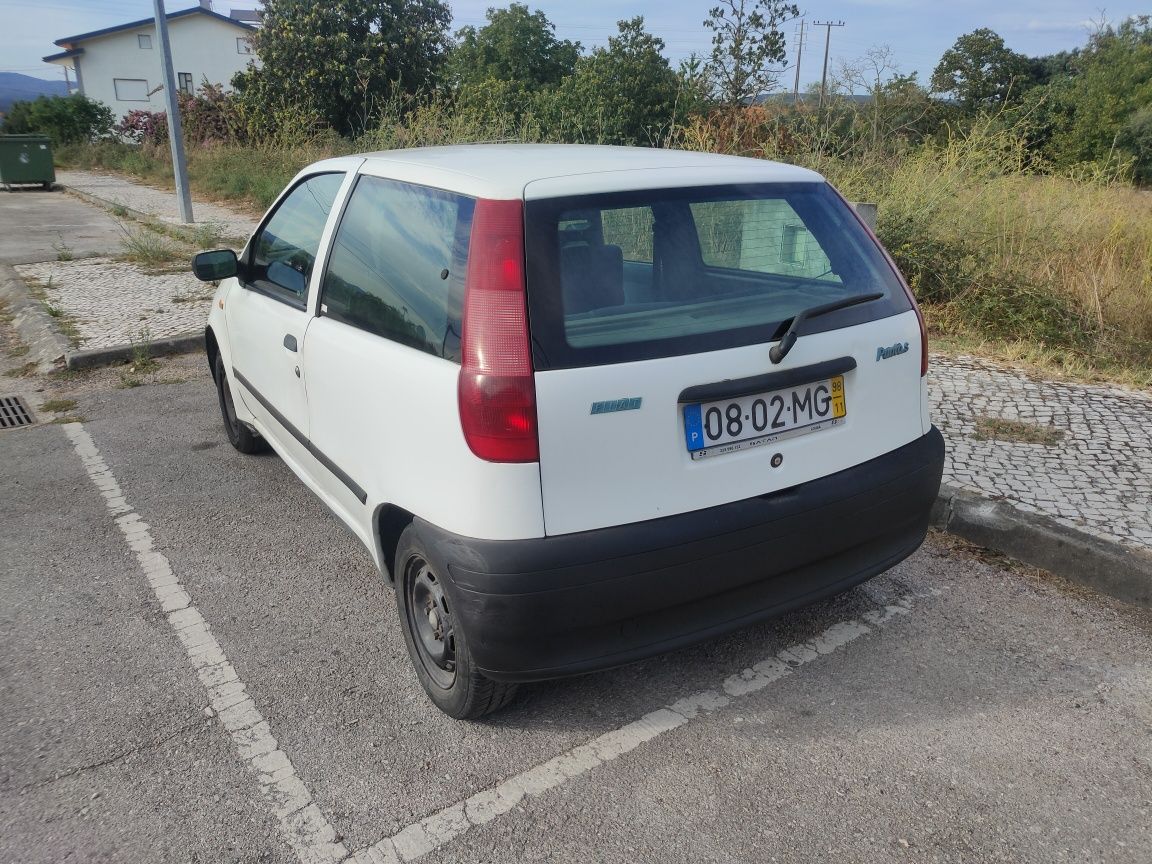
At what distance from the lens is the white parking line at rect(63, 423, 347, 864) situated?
7.39 feet

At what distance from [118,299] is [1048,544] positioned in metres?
8.84

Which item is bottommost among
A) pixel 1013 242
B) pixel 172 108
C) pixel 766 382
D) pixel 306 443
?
pixel 306 443

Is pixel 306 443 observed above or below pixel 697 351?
below

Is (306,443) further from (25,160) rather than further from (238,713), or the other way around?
(25,160)

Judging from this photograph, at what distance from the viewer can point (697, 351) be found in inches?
95.3

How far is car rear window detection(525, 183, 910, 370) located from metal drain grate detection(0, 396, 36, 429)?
4.85m

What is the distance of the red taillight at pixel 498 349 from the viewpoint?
7.39ft

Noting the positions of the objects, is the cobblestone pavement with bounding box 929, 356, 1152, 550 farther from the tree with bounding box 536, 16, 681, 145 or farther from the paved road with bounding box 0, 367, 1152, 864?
the tree with bounding box 536, 16, 681, 145

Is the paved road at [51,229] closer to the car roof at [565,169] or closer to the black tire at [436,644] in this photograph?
the car roof at [565,169]

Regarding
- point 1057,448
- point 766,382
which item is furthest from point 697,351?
point 1057,448

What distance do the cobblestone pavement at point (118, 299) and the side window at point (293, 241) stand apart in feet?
12.4

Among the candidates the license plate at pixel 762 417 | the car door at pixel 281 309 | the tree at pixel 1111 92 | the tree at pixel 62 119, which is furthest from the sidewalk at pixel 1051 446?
the tree at pixel 62 119

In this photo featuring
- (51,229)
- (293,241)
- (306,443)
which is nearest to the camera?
(306,443)

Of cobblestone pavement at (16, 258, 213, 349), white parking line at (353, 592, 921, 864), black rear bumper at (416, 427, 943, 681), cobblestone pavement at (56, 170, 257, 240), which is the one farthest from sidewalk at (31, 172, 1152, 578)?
cobblestone pavement at (56, 170, 257, 240)
